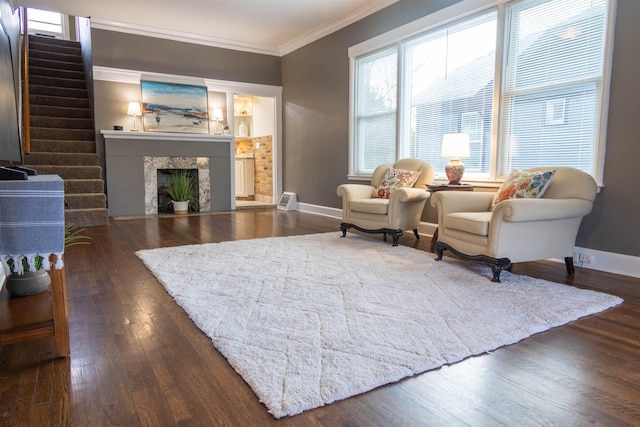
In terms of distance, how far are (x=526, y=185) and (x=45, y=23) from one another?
9.56 m

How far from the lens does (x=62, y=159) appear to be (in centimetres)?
595

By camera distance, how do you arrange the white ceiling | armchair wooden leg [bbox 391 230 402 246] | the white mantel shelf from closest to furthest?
armchair wooden leg [bbox 391 230 402 246] < the white ceiling < the white mantel shelf

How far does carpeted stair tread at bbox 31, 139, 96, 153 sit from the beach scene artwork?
88cm

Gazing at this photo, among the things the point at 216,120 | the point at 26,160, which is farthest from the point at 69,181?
the point at 216,120

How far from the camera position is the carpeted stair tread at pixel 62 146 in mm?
6001

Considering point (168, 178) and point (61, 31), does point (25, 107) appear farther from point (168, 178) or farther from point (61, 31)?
point (61, 31)

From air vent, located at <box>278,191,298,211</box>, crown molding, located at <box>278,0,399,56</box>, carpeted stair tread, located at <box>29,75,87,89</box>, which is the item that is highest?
crown molding, located at <box>278,0,399,56</box>

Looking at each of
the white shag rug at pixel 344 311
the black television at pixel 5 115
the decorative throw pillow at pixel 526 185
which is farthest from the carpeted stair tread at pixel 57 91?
the decorative throw pillow at pixel 526 185

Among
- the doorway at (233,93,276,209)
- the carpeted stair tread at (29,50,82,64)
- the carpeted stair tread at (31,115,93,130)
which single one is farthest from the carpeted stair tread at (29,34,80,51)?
the doorway at (233,93,276,209)

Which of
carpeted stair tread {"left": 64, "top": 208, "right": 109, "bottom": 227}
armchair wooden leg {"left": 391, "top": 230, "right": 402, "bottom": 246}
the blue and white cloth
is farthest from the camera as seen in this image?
carpeted stair tread {"left": 64, "top": 208, "right": 109, "bottom": 227}

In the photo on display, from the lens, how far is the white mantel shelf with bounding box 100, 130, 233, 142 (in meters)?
6.32

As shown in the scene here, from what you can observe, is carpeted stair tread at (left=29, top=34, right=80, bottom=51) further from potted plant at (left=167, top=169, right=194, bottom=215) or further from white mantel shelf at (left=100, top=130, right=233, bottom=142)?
potted plant at (left=167, top=169, right=194, bottom=215)

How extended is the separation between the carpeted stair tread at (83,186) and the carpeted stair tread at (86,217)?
0.37 metres

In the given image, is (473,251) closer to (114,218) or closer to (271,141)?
(114,218)
